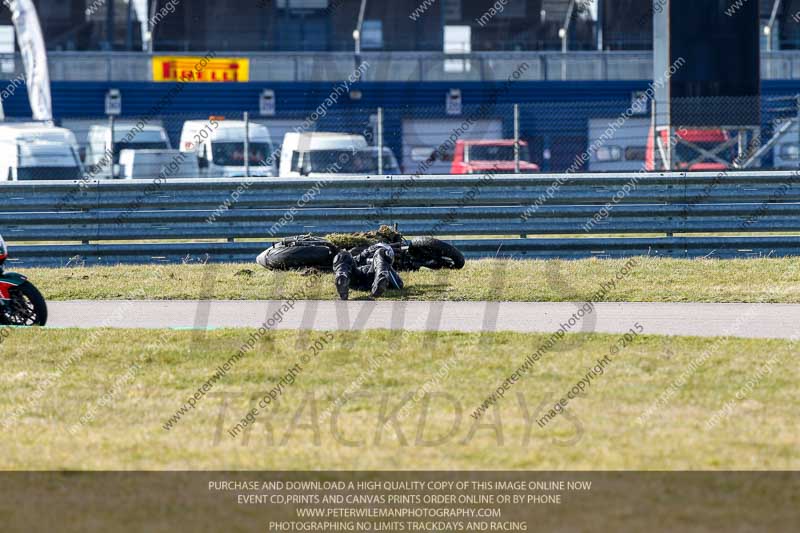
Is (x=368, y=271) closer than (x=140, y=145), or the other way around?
(x=368, y=271)

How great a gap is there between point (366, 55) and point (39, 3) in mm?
10091

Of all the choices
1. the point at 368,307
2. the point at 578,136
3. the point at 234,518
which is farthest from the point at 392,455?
the point at 578,136

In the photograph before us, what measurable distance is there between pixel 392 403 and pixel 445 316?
359 centimetres

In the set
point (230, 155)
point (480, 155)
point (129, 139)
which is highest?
point (129, 139)

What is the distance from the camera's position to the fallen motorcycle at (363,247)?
12.6 metres

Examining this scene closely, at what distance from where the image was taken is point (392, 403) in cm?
688

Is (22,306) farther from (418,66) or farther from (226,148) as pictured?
(418,66)

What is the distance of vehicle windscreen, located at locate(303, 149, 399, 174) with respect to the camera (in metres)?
25.1

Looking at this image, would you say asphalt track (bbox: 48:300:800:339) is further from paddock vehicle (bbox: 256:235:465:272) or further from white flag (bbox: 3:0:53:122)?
white flag (bbox: 3:0:53:122)

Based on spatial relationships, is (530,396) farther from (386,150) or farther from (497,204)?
(386,150)

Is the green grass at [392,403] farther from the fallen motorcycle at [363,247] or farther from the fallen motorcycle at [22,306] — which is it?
the fallen motorcycle at [363,247]

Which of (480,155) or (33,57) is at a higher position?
(33,57)

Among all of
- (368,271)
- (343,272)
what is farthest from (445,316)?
(368,271)

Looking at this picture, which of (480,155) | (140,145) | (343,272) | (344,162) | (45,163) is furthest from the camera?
(480,155)
